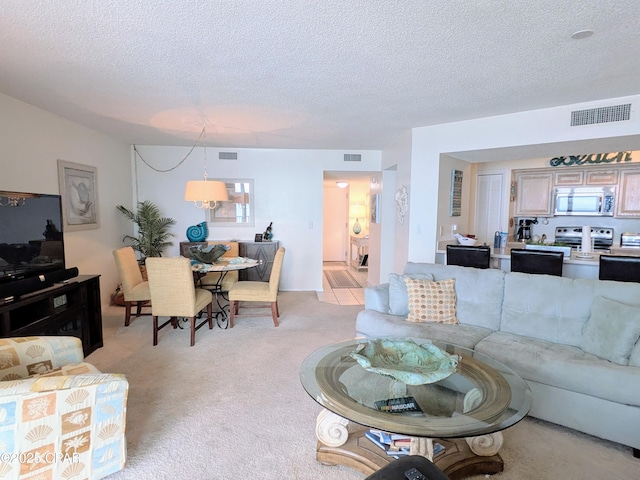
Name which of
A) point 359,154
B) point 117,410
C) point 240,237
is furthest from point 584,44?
point 240,237

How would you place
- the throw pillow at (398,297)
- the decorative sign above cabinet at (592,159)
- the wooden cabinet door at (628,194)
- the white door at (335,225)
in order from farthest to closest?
the white door at (335,225), the wooden cabinet door at (628,194), the decorative sign above cabinet at (592,159), the throw pillow at (398,297)

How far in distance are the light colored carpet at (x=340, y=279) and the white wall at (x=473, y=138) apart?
7.37 feet

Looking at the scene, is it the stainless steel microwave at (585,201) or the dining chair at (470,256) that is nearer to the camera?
the dining chair at (470,256)

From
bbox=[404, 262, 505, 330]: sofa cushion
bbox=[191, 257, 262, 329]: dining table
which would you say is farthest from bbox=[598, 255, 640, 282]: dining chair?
bbox=[191, 257, 262, 329]: dining table

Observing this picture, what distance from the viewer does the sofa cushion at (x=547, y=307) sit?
2.49m

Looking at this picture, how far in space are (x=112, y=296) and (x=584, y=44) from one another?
19.3ft

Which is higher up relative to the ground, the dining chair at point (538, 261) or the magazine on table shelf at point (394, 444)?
the dining chair at point (538, 261)

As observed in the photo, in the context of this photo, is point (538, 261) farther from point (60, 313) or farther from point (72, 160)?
point (72, 160)

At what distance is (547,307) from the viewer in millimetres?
2635

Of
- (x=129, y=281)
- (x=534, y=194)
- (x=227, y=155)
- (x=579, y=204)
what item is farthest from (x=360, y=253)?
(x=129, y=281)

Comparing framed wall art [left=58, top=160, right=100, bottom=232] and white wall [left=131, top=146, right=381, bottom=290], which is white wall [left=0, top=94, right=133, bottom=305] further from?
white wall [left=131, top=146, right=381, bottom=290]

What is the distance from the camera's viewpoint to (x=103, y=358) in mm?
3168

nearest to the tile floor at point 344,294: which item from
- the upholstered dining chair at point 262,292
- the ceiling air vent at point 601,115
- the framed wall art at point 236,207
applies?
the upholstered dining chair at point 262,292

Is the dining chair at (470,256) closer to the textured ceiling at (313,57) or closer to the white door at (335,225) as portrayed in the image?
the textured ceiling at (313,57)
